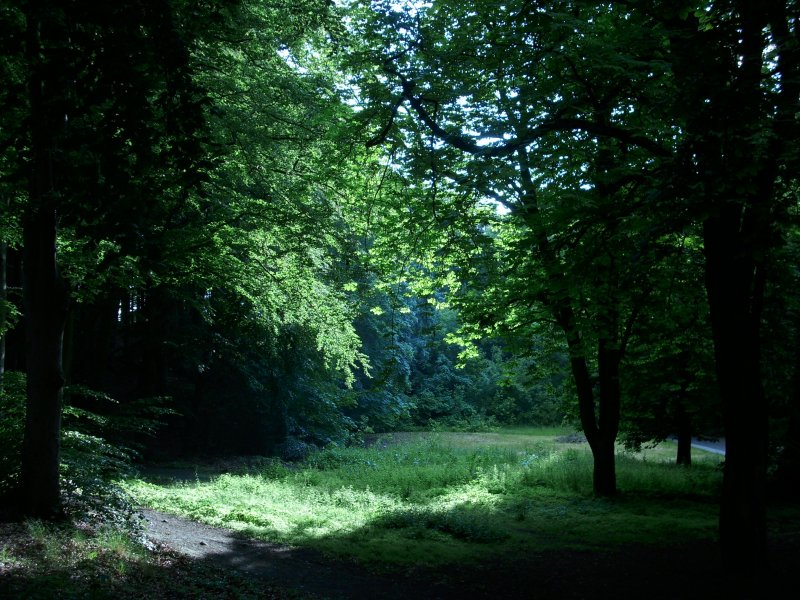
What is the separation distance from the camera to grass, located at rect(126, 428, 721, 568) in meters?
10.0

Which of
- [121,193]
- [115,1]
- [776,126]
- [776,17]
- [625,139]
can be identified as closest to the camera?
[115,1]

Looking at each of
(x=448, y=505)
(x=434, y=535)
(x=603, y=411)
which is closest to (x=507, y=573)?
(x=434, y=535)

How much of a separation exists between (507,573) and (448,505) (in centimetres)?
606

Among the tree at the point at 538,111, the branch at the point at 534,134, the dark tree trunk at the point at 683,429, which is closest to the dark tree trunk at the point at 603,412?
the dark tree trunk at the point at 683,429

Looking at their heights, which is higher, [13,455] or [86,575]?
[13,455]

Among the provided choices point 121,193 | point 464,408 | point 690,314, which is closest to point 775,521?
point 690,314

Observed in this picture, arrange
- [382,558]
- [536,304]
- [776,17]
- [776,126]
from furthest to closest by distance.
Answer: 1. [536,304]
2. [382,558]
3. [776,126]
4. [776,17]

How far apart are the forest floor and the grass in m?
0.53

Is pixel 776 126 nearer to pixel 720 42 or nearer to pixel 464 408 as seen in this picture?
pixel 720 42

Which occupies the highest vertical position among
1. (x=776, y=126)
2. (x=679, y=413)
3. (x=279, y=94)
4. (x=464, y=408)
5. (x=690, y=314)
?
(x=279, y=94)

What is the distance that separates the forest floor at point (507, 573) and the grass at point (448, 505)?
533mm

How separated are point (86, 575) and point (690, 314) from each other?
Result: 10258 mm

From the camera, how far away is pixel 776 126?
614cm

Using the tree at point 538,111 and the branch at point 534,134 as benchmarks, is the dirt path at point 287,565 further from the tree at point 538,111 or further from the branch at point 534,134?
the branch at point 534,134
